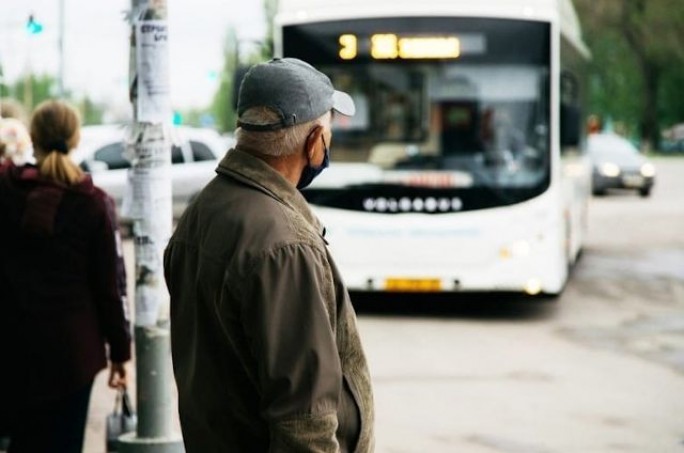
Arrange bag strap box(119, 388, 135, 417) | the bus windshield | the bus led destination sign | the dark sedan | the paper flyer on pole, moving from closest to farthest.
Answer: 1. the paper flyer on pole
2. bag strap box(119, 388, 135, 417)
3. the bus windshield
4. the bus led destination sign
5. the dark sedan

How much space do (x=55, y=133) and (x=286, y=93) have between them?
2.21m

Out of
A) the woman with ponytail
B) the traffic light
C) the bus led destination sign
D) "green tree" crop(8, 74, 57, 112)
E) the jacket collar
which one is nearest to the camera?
the jacket collar

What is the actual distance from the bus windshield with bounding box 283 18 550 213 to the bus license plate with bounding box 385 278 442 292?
620 millimetres

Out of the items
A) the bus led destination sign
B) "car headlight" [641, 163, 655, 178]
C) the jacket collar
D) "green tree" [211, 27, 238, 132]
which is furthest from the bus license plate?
"green tree" [211, 27, 238, 132]

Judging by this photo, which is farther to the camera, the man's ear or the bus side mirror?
the bus side mirror

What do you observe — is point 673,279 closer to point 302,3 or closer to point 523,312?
point 523,312

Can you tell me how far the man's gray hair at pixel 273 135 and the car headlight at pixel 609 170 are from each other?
1254 inches

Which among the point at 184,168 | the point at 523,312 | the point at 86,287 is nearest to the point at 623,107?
the point at 184,168

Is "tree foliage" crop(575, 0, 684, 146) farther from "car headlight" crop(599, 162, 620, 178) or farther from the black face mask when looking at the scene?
the black face mask

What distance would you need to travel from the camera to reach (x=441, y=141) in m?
12.4

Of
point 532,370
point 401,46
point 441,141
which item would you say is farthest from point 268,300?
point 401,46

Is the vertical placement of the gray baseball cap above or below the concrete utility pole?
above

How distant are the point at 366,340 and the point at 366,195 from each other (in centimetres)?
159

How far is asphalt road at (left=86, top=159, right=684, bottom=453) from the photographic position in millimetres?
7766
